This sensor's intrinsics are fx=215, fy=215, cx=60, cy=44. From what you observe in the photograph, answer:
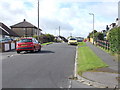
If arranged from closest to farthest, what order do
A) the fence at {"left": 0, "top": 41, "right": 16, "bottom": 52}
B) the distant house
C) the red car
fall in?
the red car
the fence at {"left": 0, "top": 41, "right": 16, "bottom": 52}
the distant house

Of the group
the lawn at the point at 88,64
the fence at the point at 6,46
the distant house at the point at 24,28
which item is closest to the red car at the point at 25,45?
the fence at the point at 6,46

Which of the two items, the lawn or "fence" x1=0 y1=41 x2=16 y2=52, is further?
"fence" x1=0 y1=41 x2=16 y2=52

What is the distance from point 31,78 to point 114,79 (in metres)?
3.37

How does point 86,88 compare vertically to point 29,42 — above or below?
below

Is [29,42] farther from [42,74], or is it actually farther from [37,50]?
[42,74]

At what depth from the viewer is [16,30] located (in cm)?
8238

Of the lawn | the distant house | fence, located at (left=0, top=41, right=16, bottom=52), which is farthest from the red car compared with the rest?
the distant house

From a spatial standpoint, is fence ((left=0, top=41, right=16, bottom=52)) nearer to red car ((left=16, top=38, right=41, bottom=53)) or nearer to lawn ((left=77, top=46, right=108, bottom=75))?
red car ((left=16, top=38, right=41, bottom=53))

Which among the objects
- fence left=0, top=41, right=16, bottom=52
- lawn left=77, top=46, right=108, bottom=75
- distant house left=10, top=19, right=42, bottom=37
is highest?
distant house left=10, top=19, right=42, bottom=37

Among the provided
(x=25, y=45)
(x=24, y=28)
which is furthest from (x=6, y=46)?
(x=24, y=28)

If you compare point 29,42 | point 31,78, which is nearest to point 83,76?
point 31,78

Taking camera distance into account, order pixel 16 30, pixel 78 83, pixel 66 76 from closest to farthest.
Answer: pixel 78 83 → pixel 66 76 → pixel 16 30

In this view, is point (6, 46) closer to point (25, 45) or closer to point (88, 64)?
A: point (25, 45)

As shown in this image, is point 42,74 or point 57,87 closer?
point 57,87
